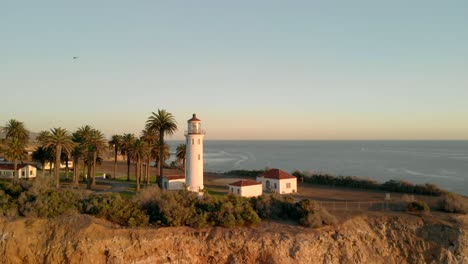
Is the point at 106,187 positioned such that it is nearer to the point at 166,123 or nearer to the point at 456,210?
the point at 166,123

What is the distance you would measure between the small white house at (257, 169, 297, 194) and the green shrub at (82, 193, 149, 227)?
18114 mm

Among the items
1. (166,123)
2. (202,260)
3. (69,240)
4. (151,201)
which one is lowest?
(202,260)

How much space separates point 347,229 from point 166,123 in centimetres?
2045

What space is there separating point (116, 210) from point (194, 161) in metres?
11.5

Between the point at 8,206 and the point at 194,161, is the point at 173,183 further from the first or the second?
the point at 8,206

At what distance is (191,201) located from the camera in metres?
27.2

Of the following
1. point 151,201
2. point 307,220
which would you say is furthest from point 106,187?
point 307,220

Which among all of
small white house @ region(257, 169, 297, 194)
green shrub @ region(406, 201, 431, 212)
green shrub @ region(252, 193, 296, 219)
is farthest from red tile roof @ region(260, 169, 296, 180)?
green shrub @ region(406, 201, 431, 212)

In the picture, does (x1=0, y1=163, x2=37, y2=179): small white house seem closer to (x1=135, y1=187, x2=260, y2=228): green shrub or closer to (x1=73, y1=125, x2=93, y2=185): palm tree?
(x1=73, y1=125, x2=93, y2=185): palm tree

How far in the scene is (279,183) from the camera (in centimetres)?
3997

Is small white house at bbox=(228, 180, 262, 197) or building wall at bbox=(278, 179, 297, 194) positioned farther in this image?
building wall at bbox=(278, 179, 297, 194)

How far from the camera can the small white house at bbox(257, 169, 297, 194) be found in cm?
4006

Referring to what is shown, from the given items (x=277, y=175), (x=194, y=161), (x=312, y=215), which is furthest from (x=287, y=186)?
(x=312, y=215)

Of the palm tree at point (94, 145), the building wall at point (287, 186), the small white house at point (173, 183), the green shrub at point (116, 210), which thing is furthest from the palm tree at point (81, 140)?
the building wall at point (287, 186)
